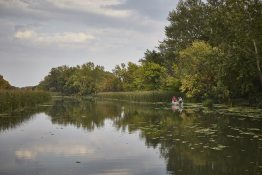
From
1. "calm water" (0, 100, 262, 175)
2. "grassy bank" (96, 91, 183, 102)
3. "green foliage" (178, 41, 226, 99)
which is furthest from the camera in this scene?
"grassy bank" (96, 91, 183, 102)

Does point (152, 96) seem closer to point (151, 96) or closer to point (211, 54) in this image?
point (151, 96)

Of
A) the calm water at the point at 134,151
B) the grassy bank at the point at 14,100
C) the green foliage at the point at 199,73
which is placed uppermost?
the green foliage at the point at 199,73

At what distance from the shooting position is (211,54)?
41781 millimetres

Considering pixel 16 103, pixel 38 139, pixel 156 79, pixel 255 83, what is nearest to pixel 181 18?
pixel 156 79

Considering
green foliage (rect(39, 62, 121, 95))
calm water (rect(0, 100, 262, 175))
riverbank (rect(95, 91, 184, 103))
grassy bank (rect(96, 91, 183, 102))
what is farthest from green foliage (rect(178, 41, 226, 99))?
green foliage (rect(39, 62, 121, 95))

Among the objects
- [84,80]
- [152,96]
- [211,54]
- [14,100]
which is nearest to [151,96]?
[152,96]

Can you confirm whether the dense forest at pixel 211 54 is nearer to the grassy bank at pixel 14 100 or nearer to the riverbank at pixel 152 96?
the riverbank at pixel 152 96

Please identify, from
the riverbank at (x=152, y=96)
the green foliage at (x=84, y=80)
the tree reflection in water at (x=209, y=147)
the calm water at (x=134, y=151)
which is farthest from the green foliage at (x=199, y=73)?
the green foliage at (x=84, y=80)

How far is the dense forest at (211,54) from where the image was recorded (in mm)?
34656

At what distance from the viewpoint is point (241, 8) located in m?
34.7

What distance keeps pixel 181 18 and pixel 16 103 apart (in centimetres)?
4892

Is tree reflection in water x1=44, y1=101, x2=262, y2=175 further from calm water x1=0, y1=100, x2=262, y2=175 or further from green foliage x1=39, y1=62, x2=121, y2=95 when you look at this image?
green foliage x1=39, y1=62, x2=121, y2=95

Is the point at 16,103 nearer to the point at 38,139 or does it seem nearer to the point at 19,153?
the point at 38,139

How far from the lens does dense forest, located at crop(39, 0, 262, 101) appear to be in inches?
1364
